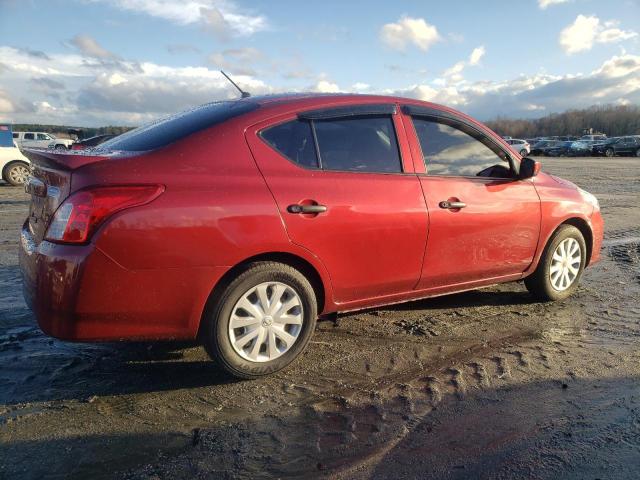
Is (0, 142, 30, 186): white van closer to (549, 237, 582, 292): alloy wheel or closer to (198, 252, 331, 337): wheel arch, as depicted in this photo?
(198, 252, 331, 337): wheel arch

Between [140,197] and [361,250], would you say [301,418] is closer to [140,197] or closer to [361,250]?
[361,250]

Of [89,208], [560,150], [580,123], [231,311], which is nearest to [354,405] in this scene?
[231,311]

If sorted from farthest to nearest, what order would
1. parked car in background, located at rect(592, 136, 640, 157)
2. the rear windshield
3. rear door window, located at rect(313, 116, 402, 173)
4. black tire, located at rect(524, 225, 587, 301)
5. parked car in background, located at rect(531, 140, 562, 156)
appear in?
parked car in background, located at rect(531, 140, 562, 156) < parked car in background, located at rect(592, 136, 640, 157) < black tire, located at rect(524, 225, 587, 301) < rear door window, located at rect(313, 116, 402, 173) < the rear windshield

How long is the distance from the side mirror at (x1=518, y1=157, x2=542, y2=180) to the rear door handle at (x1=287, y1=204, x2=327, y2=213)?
6.46ft

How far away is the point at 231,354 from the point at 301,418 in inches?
22.8

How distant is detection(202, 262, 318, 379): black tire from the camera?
9.75ft

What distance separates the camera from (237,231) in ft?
9.66

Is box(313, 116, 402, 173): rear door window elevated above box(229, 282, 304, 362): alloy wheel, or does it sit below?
above

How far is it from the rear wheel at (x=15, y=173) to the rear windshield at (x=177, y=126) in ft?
42.8

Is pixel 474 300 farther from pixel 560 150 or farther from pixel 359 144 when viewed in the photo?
pixel 560 150

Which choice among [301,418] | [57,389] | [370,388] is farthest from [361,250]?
[57,389]

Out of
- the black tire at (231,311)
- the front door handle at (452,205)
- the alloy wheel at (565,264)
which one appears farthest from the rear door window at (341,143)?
the alloy wheel at (565,264)

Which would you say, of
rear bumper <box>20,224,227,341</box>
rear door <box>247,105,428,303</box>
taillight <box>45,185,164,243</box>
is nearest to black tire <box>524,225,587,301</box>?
rear door <box>247,105,428,303</box>

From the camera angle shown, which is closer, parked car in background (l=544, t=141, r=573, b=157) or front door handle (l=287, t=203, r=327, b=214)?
front door handle (l=287, t=203, r=327, b=214)
